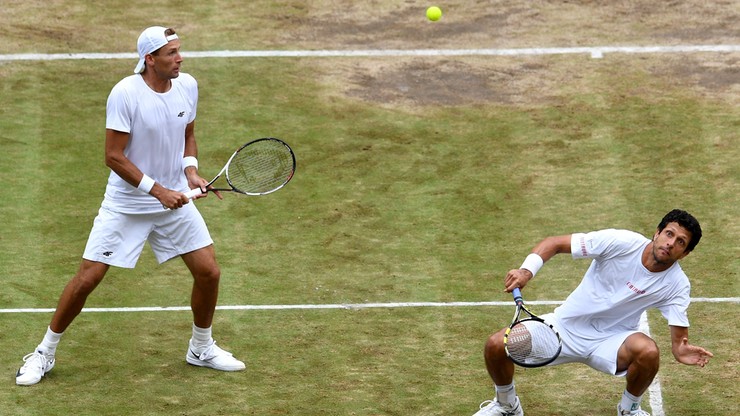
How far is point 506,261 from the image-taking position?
11.8 m

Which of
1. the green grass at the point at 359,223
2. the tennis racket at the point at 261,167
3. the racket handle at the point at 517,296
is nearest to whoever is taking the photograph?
the racket handle at the point at 517,296

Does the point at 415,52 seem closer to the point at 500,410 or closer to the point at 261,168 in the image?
the point at 261,168

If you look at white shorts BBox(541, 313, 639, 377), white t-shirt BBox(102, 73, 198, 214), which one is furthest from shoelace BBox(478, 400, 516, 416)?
white t-shirt BBox(102, 73, 198, 214)

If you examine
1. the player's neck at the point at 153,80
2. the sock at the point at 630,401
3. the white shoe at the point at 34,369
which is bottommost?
the white shoe at the point at 34,369

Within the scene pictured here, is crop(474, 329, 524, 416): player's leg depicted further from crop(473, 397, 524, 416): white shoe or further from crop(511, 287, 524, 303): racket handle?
crop(511, 287, 524, 303): racket handle

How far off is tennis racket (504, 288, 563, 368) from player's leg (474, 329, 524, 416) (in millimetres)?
104

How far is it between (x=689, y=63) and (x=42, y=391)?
904 centimetres

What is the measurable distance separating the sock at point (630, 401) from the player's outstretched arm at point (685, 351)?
405mm

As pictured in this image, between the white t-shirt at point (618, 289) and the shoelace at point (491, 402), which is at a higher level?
the white t-shirt at point (618, 289)

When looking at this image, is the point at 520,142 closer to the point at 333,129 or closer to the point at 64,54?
the point at 333,129

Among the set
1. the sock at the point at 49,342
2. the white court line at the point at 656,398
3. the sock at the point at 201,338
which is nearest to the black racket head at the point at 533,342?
the white court line at the point at 656,398

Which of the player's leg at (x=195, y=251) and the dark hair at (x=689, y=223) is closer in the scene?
the dark hair at (x=689, y=223)

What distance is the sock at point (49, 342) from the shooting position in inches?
373

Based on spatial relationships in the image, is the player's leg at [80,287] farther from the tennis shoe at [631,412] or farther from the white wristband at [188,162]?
the tennis shoe at [631,412]
